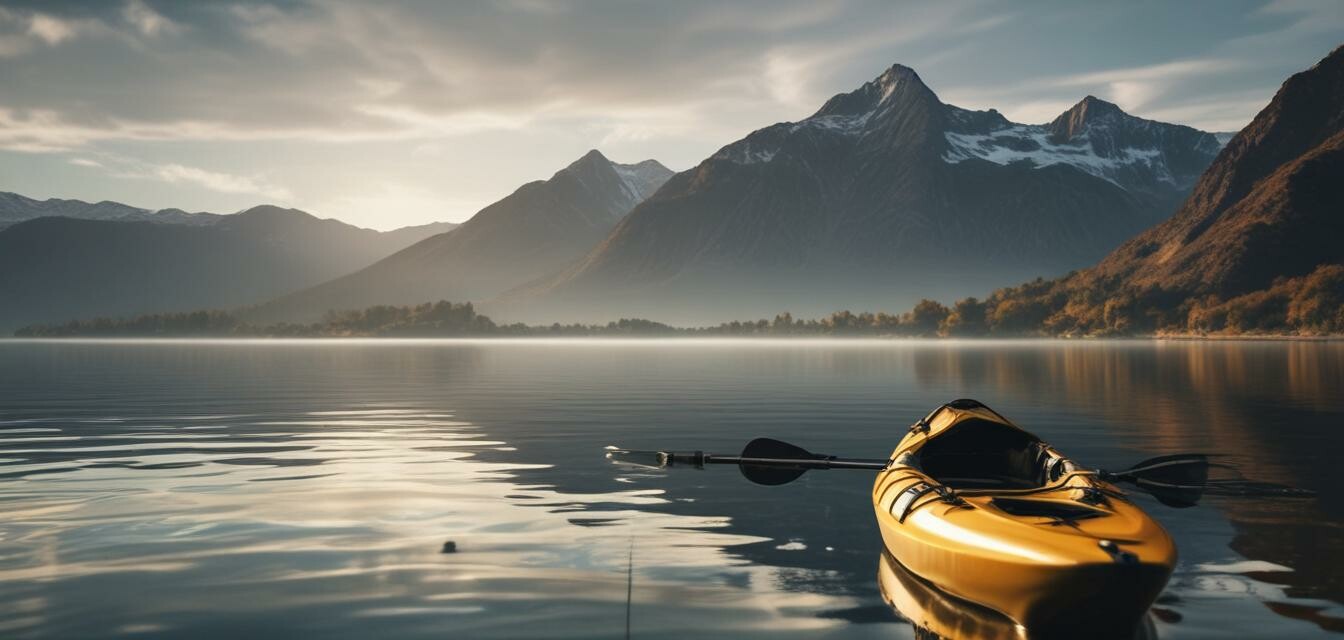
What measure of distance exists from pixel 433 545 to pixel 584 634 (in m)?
6.59

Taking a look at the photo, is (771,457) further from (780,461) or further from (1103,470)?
(1103,470)

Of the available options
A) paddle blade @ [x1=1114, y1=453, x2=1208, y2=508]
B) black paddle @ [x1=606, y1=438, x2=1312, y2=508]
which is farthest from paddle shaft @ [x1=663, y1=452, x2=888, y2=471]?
paddle blade @ [x1=1114, y1=453, x2=1208, y2=508]

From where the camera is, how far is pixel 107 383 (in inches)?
3115

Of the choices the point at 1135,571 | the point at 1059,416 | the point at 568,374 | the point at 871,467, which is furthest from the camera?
the point at 568,374

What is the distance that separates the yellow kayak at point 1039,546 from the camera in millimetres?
13234

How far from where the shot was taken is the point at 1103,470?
21844 millimetres

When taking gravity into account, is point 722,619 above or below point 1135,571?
below

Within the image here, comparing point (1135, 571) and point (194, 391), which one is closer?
point (1135, 571)

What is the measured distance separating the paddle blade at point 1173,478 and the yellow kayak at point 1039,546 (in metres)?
2.57

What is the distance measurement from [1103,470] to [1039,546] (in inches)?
362

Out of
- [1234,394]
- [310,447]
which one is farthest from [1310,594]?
[1234,394]

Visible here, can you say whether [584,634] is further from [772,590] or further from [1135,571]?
[1135,571]

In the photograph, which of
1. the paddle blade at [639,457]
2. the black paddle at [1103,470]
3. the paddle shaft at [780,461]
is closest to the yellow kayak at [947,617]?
the black paddle at [1103,470]

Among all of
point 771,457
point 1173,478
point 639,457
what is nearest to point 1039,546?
point 1173,478
